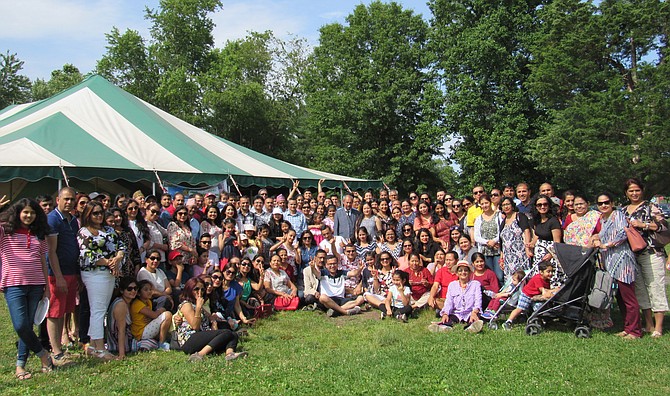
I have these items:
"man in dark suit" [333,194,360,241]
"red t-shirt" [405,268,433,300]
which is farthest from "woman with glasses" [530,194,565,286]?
"man in dark suit" [333,194,360,241]

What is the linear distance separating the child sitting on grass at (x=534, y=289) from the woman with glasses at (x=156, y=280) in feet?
11.3

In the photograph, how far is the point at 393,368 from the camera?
4.01m

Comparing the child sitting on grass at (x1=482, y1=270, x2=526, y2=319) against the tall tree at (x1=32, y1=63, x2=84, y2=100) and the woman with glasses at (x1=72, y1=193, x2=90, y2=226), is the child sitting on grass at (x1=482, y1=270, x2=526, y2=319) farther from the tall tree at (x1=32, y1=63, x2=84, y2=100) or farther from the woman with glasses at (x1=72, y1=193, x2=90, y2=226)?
the tall tree at (x1=32, y1=63, x2=84, y2=100)

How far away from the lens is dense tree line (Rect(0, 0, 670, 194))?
16781 mm

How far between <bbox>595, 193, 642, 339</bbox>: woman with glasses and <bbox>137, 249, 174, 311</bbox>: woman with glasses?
4.30m

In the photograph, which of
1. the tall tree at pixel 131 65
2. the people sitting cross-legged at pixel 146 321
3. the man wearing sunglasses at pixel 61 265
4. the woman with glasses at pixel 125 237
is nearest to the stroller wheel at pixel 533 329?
the people sitting cross-legged at pixel 146 321

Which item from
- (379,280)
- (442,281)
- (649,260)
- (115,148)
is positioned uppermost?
(115,148)

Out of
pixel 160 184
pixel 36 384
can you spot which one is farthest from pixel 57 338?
pixel 160 184

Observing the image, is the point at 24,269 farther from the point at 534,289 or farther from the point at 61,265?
the point at 534,289

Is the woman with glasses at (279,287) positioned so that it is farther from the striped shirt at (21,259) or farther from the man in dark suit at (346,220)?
the striped shirt at (21,259)

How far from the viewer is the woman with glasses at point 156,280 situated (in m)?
5.21

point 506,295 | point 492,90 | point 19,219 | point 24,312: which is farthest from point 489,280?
point 492,90

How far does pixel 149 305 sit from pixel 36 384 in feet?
4.21

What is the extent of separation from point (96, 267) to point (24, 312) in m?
0.70
